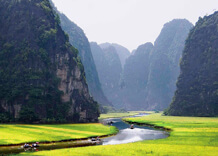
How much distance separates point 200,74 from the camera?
138 meters

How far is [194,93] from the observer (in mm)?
133750

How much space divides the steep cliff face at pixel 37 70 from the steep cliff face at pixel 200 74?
60.8 m

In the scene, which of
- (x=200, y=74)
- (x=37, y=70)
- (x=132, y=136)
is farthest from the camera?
(x=200, y=74)

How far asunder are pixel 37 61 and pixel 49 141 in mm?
50661

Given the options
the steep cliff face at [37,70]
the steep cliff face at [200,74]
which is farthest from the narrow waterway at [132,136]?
the steep cliff face at [200,74]

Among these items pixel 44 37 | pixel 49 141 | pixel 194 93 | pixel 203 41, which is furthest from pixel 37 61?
pixel 203 41

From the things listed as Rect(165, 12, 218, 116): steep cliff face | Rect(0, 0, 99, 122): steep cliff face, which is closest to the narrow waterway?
Rect(0, 0, 99, 122): steep cliff face

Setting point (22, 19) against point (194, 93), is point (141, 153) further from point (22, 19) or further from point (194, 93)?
point (194, 93)

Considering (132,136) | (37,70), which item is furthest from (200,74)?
(132,136)

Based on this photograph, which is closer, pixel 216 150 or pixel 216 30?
pixel 216 150

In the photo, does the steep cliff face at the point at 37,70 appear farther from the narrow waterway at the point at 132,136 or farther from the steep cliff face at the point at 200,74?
the steep cliff face at the point at 200,74

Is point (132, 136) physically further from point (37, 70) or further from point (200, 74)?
point (200, 74)

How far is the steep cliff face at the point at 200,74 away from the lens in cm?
12562

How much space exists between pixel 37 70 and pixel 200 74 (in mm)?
95776
